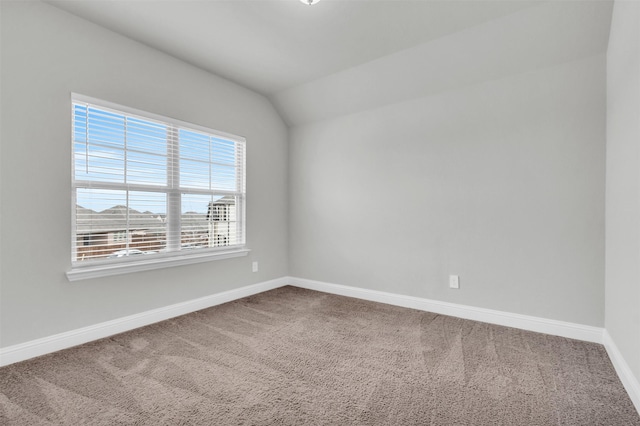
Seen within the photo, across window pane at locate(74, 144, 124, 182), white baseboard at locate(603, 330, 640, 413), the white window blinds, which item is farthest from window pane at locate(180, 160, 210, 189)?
white baseboard at locate(603, 330, 640, 413)

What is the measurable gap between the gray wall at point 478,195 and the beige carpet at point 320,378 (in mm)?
485

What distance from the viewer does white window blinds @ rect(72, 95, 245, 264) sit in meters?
2.49

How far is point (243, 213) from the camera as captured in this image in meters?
3.75

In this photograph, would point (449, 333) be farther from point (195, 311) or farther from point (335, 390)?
point (195, 311)

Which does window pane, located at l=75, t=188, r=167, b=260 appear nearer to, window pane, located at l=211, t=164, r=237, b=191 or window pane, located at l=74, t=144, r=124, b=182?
window pane, located at l=74, t=144, r=124, b=182

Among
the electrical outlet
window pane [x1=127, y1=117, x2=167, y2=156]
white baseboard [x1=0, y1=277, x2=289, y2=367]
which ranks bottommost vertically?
white baseboard [x1=0, y1=277, x2=289, y2=367]

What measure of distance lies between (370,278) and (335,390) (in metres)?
1.91

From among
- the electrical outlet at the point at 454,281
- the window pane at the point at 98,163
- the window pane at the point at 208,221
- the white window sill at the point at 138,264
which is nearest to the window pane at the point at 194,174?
the window pane at the point at 208,221

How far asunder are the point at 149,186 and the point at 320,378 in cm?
225

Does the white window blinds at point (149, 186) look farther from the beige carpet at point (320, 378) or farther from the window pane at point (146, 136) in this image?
the beige carpet at point (320, 378)

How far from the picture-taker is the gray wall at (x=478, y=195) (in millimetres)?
2480

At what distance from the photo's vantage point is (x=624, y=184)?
1.91 m

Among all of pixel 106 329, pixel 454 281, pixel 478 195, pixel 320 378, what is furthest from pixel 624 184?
pixel 106 329

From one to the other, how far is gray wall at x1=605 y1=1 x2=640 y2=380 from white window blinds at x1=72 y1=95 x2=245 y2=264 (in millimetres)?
3338
